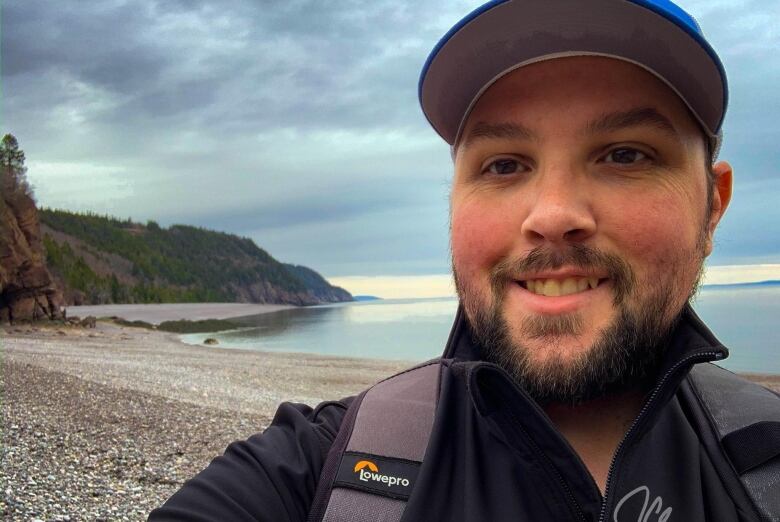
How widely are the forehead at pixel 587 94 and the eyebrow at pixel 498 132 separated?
0.02 metres

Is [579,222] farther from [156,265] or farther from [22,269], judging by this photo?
[156,265]

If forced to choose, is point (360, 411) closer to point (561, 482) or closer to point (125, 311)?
point (561, 482)

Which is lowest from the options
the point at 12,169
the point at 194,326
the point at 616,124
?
the point at 194,326

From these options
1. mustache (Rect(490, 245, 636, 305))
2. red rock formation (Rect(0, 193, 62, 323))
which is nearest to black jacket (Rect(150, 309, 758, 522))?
mustache (Rect(490, 245, 636, 305))

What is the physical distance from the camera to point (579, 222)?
1.53m

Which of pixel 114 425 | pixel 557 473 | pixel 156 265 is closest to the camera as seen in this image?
pixel 557 473

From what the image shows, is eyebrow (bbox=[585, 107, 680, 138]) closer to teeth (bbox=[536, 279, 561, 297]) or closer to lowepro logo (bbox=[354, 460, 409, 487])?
teeth (bbox=[536, 279, 561, 297])

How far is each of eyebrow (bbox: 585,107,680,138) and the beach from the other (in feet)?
16.1

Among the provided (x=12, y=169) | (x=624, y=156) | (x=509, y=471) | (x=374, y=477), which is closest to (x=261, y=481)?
(x=374, y=477)

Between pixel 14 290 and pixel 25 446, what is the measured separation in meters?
29.0

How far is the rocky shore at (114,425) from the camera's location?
209 inches

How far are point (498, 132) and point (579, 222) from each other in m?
0.39

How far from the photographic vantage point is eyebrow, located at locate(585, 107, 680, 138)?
1.67 metres

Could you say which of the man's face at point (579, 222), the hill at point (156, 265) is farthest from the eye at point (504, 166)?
the hill at point (156, 265)
